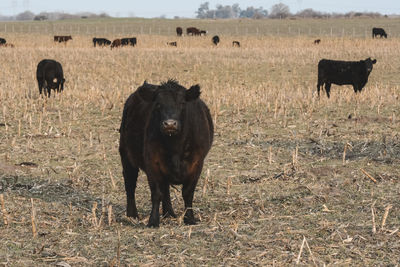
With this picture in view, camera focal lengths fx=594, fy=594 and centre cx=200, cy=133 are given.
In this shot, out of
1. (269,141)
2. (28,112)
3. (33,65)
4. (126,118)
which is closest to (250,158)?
(269,141)

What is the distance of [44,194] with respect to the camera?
26.3 feet

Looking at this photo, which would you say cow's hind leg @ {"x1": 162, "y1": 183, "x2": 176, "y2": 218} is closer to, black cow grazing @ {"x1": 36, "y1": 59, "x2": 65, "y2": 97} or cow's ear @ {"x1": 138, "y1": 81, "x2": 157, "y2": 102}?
cow's ear @ {"x1": 138, "y1": 81, "x2": 157, "y2": 102}

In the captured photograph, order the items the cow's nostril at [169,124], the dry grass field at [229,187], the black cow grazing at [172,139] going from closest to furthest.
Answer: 1. the dry grass field at [229,187]
2. the cow's nostril at [169,124]
3. the black cow grazing at [172,139]

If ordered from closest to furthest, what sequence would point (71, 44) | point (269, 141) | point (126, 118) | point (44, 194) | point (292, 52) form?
point (126, 118)
point (44, 194)
point (269, 141)
point (292, 52)
point (71, 44)

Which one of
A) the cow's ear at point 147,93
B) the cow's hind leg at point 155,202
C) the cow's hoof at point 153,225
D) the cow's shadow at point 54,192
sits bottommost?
the cow's shadow at point 54,192

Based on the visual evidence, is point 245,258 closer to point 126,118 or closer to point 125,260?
point 125,260

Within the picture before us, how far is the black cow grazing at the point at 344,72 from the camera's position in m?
20.6

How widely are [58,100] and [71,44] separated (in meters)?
26.4

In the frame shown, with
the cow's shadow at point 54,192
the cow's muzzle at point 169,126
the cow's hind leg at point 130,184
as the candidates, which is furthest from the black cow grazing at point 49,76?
the cow's muzzle at point 169,126

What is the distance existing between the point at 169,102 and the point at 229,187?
2.37 m

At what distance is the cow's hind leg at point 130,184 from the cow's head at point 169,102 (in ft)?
4.30

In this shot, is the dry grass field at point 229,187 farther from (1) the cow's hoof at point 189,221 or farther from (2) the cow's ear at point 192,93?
(2) the cow's ear at point 192,93

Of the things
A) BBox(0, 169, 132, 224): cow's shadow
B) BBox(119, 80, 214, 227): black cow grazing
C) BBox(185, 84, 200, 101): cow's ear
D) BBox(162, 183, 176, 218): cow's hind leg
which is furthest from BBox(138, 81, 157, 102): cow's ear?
BBox(0, 169, 132, 224): cow's shadow

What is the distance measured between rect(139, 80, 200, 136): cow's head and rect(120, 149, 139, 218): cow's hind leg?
131 cm
